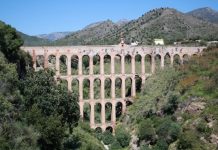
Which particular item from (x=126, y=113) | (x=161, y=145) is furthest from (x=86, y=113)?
(x=161, y=145)

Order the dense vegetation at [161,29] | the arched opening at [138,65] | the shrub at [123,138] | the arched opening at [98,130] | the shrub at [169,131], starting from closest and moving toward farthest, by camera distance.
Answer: the shrub at [169,131] < the shrub at [123,138] < the arched opening at [98,130] < the arched opening at [138,65] < the dense vegetation at [161,29]

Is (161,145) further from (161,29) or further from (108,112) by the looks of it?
(161,29)

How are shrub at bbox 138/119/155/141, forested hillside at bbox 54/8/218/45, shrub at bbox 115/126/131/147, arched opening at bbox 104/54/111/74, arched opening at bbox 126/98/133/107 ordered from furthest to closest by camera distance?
forested hillside at bbox 54/8/218/45
arched opening at bbox 104/54/111/74
arched opening at bbox 126/98/133/107
shrub at bbox 115/126/131/147
shrub at bbox 138/119/155/141

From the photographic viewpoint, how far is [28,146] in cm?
2819

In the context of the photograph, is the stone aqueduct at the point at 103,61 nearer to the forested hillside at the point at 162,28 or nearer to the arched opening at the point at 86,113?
the arched opening at the point at 86,113

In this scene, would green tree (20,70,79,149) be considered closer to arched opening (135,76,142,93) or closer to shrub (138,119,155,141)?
shrub (138,119,155,141)

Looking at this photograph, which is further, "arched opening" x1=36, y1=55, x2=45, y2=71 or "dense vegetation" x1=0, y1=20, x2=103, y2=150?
"arched opening" x1=36, y1=55, x2=45, y2=71

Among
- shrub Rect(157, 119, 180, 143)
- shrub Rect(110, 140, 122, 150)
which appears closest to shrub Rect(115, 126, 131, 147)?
shrub Rect(110, 140, 122, 150)

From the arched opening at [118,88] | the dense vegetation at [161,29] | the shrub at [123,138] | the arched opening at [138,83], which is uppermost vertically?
the dense vegetation at [161,29]

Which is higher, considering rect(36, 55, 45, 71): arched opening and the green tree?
rect(36, 55, 45, 71): arched opening

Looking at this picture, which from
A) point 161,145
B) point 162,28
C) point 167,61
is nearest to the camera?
point 161,145

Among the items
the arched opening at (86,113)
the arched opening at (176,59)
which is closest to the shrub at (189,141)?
the arched opening at (86,113)

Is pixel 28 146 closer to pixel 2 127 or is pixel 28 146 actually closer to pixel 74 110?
pixel 2 127

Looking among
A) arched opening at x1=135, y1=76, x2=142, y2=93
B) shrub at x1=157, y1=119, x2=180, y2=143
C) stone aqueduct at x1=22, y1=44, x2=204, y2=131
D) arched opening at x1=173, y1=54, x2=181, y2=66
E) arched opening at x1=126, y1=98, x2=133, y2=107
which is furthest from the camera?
arched opening at x1=173, y1=54, x2=181, y2=66
